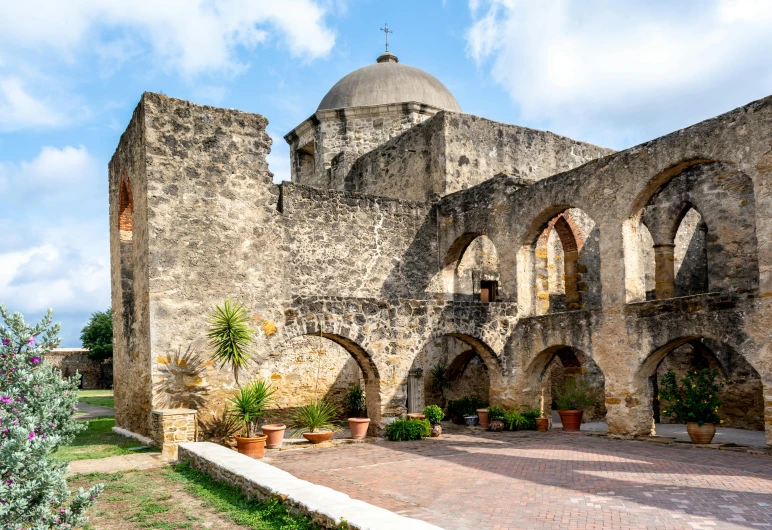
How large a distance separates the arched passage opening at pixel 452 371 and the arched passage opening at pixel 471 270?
1.50 meters

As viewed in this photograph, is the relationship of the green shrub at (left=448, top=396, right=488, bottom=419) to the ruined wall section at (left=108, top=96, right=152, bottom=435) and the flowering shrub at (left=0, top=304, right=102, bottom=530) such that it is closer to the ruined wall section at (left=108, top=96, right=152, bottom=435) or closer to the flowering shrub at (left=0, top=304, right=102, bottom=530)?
the ruined wall section at (left=108, top=96, right=152, bottom=435)

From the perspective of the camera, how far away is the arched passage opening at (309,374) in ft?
49.2

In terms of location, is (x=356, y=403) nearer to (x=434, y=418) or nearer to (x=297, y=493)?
(x=434, y=418)

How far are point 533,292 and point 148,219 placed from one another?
29.3 ft

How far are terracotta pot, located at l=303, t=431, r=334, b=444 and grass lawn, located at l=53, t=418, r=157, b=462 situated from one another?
10.1 feet

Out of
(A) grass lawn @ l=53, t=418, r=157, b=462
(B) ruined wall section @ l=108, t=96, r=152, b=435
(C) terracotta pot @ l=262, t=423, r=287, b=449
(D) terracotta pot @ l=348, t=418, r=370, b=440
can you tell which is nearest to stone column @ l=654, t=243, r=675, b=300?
(D) terracotta pot @ l=348, t=418, r=370, b=440

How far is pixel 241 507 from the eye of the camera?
282 inches

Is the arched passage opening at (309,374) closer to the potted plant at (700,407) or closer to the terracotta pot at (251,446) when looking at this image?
the terracotta pot at (251,446)

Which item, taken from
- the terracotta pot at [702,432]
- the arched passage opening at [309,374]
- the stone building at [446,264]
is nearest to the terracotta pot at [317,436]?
the stone building at [446,264]

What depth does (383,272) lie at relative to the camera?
16719mm

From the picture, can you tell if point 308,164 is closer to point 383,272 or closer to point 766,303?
point 383,272

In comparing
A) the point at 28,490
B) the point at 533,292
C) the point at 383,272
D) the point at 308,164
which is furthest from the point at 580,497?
the point at 308,164

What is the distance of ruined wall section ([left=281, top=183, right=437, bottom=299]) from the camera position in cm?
1539

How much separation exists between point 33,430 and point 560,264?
53.4ft
